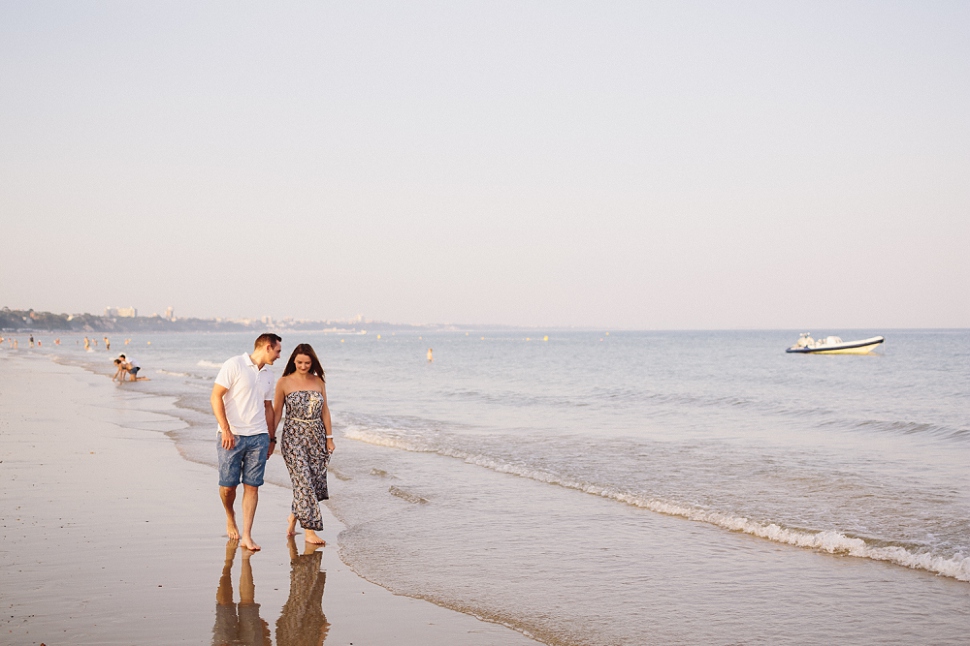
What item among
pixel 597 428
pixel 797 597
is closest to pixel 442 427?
pixel 597 428

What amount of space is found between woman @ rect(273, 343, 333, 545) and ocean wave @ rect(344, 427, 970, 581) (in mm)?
4235

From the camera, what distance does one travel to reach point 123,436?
15.4 m

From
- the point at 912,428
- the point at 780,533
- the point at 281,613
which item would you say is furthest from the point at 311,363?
the point at 912,428

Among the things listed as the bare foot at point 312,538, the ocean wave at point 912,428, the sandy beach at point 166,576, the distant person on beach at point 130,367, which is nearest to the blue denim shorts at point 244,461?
the sandy beach at point 166,576

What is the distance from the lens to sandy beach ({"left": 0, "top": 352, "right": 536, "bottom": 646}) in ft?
16.8

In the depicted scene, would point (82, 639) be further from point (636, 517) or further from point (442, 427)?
point (442, 427)

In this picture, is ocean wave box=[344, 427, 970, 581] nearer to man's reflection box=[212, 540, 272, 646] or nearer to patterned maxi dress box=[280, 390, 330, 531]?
patterned maxi dress box=[280, 390, 330, 531]

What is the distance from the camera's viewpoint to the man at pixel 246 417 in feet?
22.7

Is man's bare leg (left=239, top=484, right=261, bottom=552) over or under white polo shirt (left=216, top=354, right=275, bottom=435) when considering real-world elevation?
under

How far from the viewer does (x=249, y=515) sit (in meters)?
7.17

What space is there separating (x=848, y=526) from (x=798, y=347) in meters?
65.2

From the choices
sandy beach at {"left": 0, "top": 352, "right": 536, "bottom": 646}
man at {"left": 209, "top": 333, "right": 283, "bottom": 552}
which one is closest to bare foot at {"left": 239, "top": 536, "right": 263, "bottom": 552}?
man at {"left": 209, "top": 333, "right": 283, "bottom": 552}

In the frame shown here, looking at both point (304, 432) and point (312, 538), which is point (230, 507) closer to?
point (312, 538)

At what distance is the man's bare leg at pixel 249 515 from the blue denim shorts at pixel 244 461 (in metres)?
0.11
